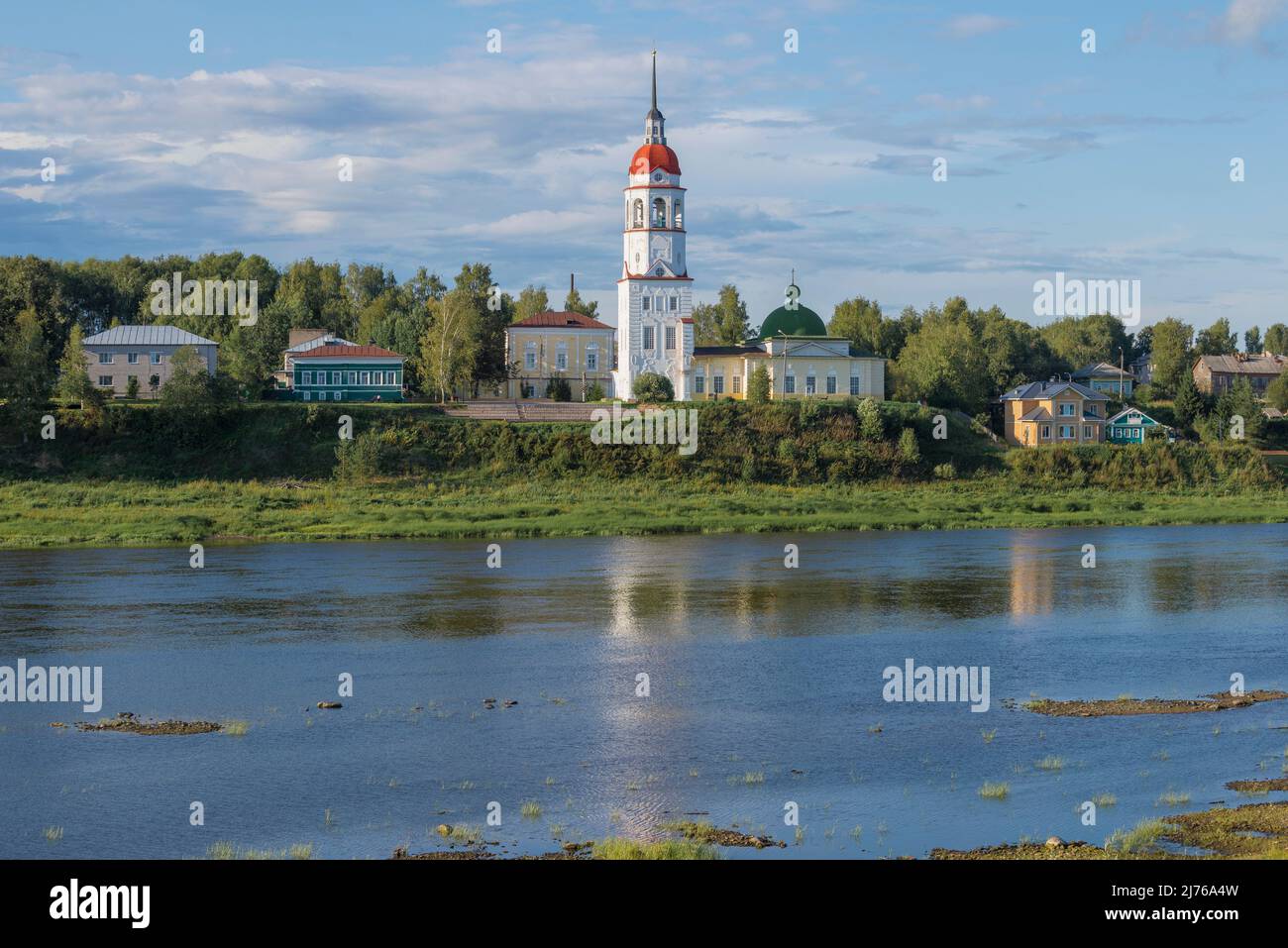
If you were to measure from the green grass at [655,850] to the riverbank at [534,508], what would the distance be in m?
42.1

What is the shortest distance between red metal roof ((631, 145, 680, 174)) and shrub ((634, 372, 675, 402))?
12666 mm

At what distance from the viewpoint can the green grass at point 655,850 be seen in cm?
1688

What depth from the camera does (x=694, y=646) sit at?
33.1 m

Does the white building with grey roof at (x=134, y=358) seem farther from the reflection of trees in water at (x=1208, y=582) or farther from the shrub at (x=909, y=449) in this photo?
the reflection of trees in water at (x=1208, y=582)

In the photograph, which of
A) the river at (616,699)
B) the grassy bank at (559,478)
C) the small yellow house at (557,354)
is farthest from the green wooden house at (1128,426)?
the river at (616,699)

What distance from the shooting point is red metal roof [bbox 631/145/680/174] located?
9006 centimetres

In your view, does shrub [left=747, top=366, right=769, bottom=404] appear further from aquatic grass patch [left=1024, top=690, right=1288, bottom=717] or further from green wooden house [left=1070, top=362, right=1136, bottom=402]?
aquatic grass patch [left=1024, top=690, right=1288, bottom=717]

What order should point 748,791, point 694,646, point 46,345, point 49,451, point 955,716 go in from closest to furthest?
point 748,791
point 955,716
point 694,646
point 49,451
point 46,345

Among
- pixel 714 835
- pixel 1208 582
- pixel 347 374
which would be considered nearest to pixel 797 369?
pixel 347 374

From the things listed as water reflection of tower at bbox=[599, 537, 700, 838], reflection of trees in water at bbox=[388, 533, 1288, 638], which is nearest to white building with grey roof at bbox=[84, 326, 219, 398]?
reflection of trees in water at bbox=[388, 533, 1288, 638]

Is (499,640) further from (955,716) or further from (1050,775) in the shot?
(1050,775)

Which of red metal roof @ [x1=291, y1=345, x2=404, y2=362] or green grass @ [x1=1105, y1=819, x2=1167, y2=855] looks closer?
green grass @ [x1=1105, y1=819, x2=1167, y2=855]
